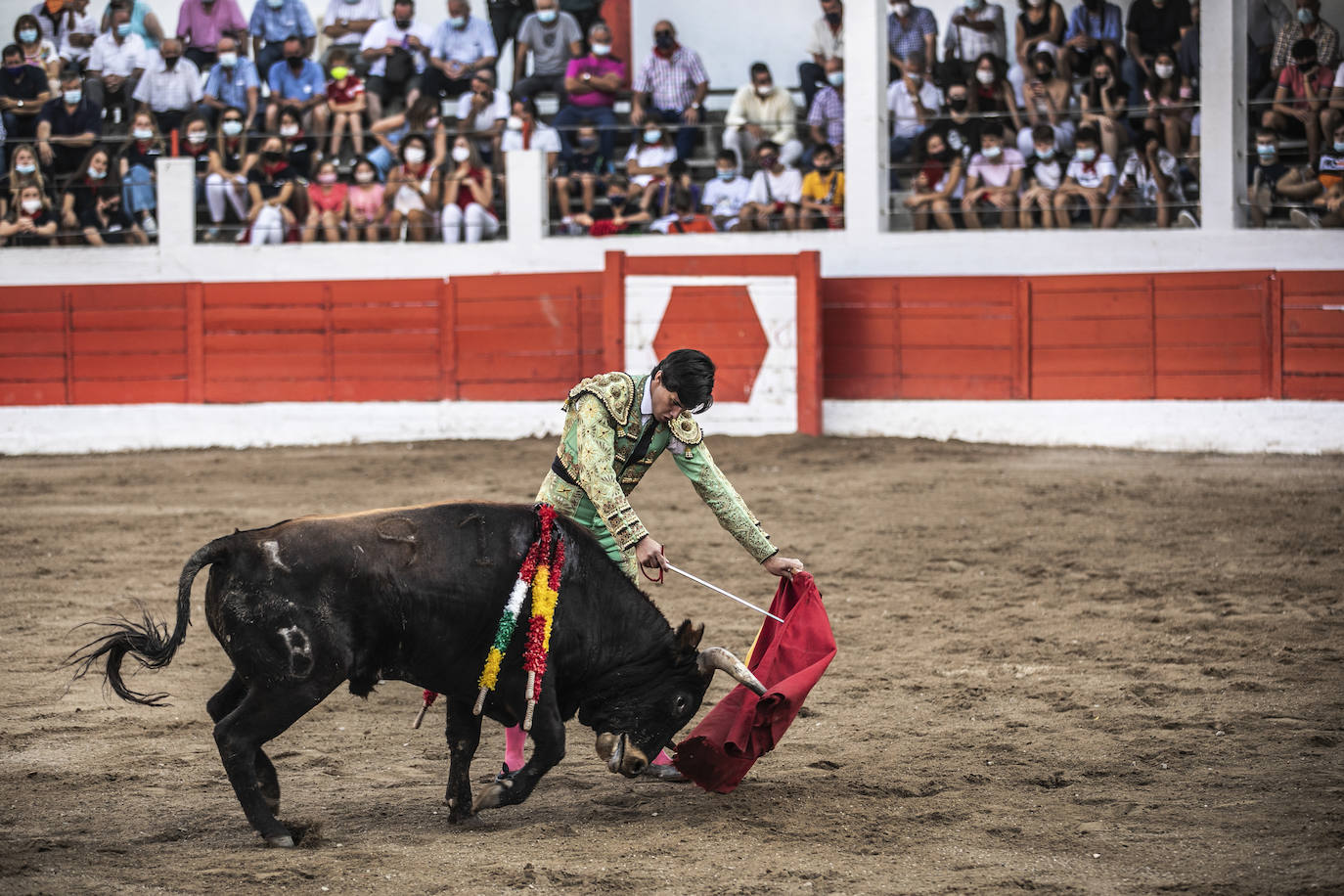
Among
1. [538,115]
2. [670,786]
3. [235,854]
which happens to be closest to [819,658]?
[670,786]

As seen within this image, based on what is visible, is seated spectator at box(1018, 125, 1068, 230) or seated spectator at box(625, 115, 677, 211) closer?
seated spectator at box(1018, 125, 1068, 230)

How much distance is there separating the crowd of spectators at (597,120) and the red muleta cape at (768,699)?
7.59 meters

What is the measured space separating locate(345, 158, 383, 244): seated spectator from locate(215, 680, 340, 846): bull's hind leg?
934 centimetres

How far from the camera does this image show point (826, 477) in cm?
1005

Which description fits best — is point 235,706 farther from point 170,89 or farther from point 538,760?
point 170,89

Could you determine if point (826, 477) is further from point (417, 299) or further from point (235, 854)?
point (235, 854)

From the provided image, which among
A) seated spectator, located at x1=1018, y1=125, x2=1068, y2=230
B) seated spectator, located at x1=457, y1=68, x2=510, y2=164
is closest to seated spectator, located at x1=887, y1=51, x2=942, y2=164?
seated spectator, located at x1=1018, y1=125, x2=1068, y2=230

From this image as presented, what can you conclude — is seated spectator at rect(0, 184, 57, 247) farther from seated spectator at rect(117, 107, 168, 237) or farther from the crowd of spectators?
seated spectator at rect(117, 107, 168, 237)

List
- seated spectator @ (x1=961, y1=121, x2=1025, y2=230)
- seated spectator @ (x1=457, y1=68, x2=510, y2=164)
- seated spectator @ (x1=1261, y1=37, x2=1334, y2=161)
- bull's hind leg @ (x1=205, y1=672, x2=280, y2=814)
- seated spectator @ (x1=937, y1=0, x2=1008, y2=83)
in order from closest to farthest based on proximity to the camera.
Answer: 1. bull's hind leg @ (x1=205, y1=672, x2=280, y2=814)
2. seated spectator @ (x1=1261, y1=37, x2=1334, y2=161)
3. seated spectator @ (x1=961, y1=121, x2=1025, y2=230)
4. seated spectator @ (x1=937, y1=0, x2=1008, y2=83)
5. seated spectator @ (x1=457, y1=68, x2=510, y2=164)

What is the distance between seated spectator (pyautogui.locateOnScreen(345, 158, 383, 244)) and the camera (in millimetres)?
12703

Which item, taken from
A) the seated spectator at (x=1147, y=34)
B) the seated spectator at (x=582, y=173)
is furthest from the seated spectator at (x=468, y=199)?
the seated spectator at (x=1147, y=34)

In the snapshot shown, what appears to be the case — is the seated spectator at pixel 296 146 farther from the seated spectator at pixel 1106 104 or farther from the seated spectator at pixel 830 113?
the seated spectator at pixel 1106 104

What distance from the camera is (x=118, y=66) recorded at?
1377 centimetres

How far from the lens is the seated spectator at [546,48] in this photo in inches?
527
